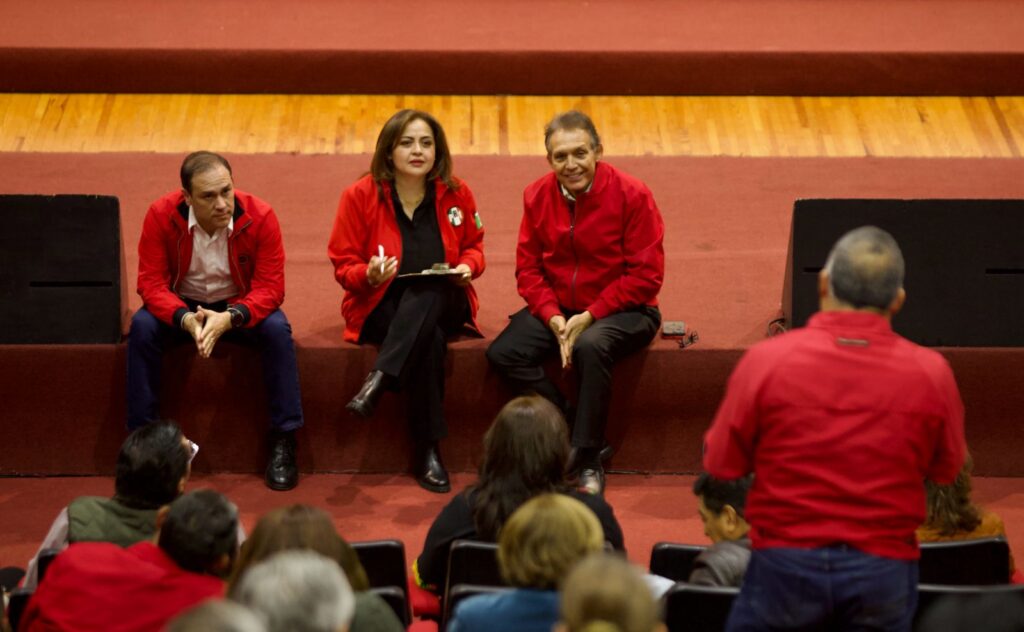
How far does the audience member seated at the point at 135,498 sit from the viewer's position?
2.83m

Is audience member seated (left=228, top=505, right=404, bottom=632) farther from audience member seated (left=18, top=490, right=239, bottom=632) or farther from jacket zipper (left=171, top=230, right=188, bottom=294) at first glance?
jacket zipper (left=171, top=230, right=188, bottom=294)

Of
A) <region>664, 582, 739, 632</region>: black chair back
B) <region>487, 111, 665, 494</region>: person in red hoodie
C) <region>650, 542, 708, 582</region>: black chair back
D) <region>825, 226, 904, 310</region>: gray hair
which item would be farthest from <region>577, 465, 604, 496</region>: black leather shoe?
<region>825, 226, 904, 310</region>: gray hair

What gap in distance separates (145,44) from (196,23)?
0.28 meters

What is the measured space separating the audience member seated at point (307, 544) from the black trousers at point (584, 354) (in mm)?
1468

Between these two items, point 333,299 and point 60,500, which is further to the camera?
point 333,299

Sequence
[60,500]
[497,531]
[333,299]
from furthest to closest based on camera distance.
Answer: [333,299]
[60,500]
[497,531]

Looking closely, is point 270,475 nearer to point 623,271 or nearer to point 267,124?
point 623,271

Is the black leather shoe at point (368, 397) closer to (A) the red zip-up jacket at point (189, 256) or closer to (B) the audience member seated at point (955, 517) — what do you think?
(A) the red zip-up jacket at point (189, 256)

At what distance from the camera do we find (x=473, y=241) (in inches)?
161

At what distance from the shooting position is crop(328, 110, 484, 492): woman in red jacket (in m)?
3.89

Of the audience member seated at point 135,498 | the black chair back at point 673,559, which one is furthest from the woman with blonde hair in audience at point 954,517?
the audience member seated at point 135,498

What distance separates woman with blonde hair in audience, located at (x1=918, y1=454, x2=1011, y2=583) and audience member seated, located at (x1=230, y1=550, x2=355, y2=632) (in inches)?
58.0

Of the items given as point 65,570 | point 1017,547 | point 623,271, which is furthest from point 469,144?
point 65,570

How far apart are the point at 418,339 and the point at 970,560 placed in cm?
163
